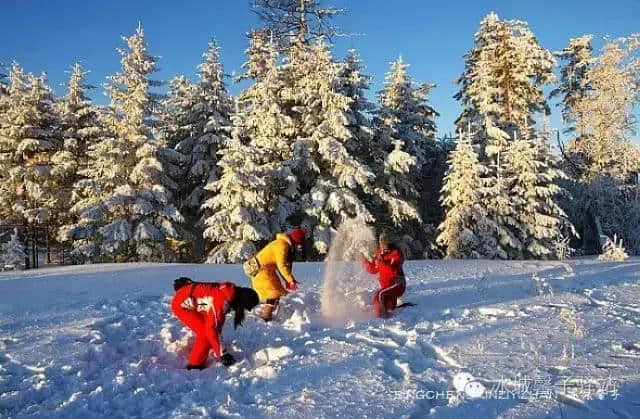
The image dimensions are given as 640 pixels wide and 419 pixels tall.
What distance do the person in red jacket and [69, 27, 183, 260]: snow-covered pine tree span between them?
46.9ft

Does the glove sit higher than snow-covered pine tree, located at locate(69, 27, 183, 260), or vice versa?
snow-covered pine tree, located at locate(69, 27, 183, 260)

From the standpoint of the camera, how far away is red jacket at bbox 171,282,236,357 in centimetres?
545

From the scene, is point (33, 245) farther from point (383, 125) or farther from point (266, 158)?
point (383, 125)

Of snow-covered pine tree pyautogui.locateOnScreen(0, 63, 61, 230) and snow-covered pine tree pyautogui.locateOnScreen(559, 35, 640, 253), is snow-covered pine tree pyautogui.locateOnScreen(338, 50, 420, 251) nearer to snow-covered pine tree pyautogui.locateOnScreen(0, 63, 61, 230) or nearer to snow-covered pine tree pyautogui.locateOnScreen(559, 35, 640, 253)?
snow-covered pine tree pyautogui.locateOnScreen(559, 35, 640, 253)

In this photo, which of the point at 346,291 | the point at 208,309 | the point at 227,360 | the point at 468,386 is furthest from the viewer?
the point at 346,291

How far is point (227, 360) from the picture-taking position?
5.25 m

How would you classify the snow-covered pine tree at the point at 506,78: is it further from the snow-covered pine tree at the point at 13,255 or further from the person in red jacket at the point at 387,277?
the snow-covered pine tree at the point at 13,255

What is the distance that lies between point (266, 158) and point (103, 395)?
1633cm

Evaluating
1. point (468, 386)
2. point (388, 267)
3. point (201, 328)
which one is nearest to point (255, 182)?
point (388, 267)

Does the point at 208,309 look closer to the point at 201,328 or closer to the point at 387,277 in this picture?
the point at 201,328

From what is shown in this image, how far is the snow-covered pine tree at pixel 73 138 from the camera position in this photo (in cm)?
2347

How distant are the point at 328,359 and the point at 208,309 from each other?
153 centimetres

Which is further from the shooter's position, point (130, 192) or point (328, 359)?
point (130, 192)

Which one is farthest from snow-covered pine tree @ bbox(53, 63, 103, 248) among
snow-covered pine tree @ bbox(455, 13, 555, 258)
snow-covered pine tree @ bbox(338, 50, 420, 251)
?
snow-covered pine tree @ bbox(455, 13, 555, 258)
